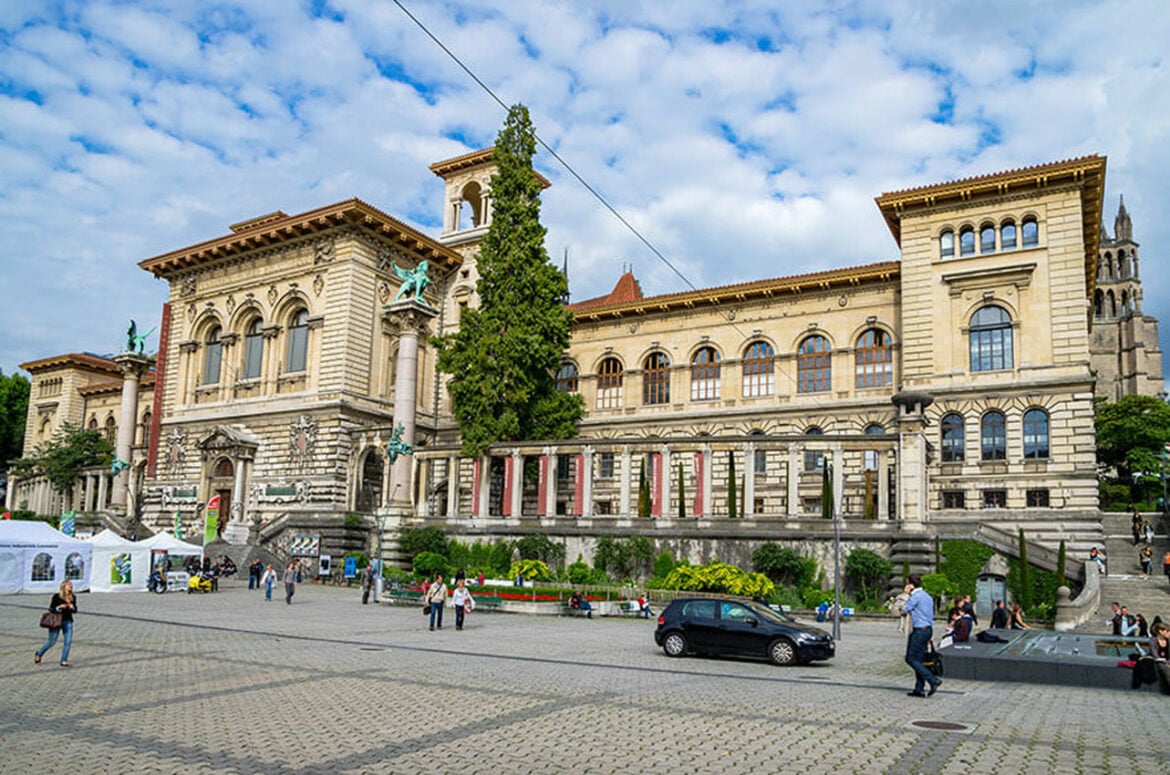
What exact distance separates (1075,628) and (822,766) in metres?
22.5

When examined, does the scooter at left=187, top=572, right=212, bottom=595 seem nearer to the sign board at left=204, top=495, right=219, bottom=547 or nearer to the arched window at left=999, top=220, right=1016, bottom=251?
the sign board at left=204, top=495, right=219, bottom=547

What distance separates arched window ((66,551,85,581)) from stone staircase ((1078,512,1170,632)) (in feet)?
110

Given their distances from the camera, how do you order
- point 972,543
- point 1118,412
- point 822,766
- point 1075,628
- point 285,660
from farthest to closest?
point 1118,412, point 972,543, point 1075,628, point 285,660, point 822,766

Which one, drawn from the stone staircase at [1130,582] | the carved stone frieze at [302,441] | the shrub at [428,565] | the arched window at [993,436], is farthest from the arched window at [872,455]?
the carved stone frieze at [302,441]

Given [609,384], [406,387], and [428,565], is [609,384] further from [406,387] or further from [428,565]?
[428,565]

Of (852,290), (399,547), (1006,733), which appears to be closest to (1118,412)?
(852,290)

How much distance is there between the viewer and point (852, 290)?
45750mm

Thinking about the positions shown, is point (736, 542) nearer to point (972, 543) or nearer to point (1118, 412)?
point (972, 543)

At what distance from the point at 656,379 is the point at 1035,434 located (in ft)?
64.8

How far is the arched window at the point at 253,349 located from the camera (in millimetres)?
50875

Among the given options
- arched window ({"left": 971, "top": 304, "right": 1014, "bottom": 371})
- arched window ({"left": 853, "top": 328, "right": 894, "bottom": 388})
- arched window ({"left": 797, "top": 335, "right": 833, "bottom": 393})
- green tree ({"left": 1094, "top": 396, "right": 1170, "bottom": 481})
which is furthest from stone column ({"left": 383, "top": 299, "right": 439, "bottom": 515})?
green tree ({"left": 1094, "top": 396, "right": 1170, "bottom": 481})

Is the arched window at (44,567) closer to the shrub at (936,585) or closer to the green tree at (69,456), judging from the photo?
the shrub at (936,585)

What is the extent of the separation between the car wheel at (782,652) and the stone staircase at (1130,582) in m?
14.6

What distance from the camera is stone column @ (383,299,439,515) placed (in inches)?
1623
